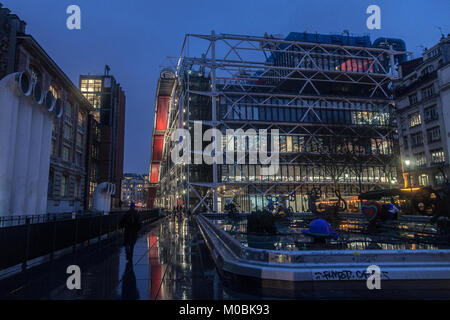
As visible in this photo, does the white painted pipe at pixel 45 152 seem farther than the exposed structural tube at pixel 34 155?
Yes

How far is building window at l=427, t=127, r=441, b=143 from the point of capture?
45.0m

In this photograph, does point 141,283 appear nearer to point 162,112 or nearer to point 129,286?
point 129,286

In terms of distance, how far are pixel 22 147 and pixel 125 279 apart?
13699 mm

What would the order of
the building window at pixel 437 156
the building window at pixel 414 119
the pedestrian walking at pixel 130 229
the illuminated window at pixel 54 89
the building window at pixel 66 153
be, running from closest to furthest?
1. the pedestrian walking at pixel 130 229
2. the illuminated window at pixel 54 89
3. the building window at pixel 66 153
4. the building window at pixel 437 156
5. the building window at pixel 414 119

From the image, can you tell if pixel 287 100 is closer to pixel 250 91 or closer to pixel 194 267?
pixel 250 91

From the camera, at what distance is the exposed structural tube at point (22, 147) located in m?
15.4

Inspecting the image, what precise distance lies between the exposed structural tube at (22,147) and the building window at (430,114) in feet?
169

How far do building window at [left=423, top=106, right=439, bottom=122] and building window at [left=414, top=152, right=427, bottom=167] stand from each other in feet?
18.5

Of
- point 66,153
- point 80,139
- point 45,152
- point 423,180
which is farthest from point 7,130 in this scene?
point 423,180

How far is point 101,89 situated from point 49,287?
73513 millimetres

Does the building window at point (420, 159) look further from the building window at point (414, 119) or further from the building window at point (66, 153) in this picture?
the building window at point (66, 153)
